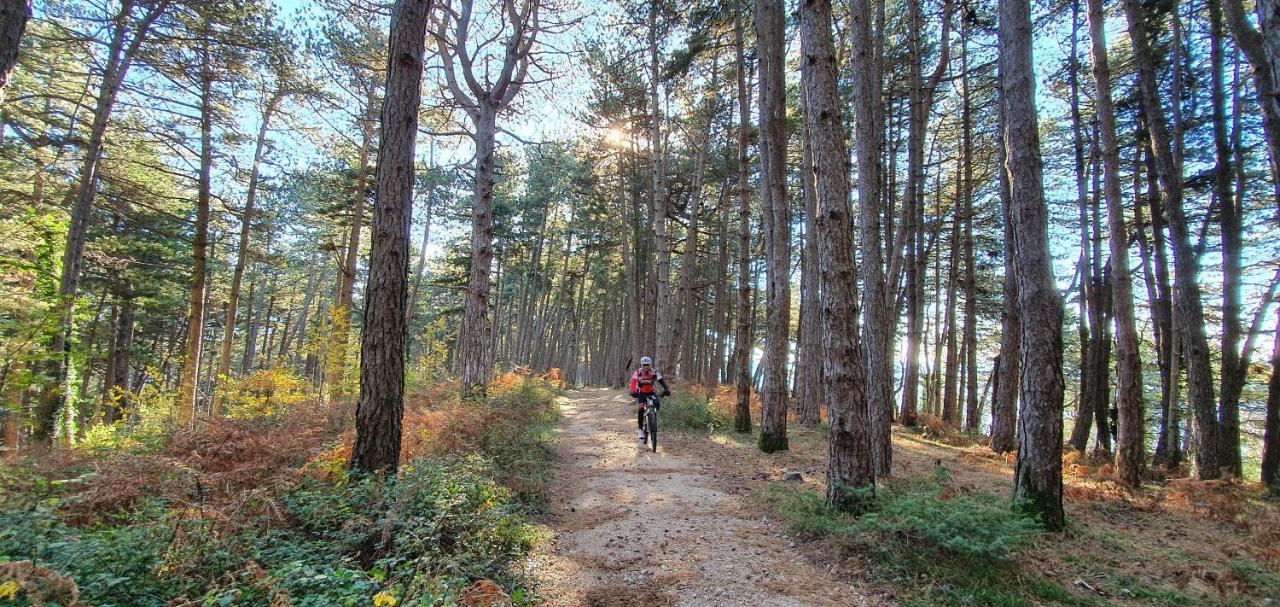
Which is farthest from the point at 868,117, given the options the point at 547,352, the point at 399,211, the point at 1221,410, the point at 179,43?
the point at 547,352

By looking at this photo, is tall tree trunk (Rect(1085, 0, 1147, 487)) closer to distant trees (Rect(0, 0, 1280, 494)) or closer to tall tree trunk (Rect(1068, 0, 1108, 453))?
distant trees (Rect(0, 0, 1280, 494))

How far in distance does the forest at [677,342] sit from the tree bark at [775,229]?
0.09 meters

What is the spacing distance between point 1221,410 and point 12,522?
48.7 feet

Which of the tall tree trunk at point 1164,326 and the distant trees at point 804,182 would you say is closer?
the distant trees at point 804,182

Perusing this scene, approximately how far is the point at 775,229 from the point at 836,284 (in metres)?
4.35

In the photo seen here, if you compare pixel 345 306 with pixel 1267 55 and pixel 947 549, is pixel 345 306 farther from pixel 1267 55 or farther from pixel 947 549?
pixel 1267 55

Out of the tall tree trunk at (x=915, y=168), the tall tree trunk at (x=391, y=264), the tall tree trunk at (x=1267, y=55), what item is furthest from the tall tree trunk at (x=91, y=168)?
the tall tree trunk at (x=915, y=168)

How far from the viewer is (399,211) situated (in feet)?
17.7

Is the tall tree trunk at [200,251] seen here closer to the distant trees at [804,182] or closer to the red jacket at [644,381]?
the distant trees at [804,182]

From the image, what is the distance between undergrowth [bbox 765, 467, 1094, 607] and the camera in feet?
12.2

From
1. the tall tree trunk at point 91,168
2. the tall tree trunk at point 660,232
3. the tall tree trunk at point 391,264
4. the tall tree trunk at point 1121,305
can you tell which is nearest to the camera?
the tall tree trunk at point 391,264

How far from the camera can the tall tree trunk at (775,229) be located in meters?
9.30

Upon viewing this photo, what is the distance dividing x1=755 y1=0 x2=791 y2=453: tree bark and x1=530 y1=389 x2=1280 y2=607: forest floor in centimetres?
129

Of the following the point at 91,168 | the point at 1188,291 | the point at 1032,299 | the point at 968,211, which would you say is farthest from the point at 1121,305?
the point at 91,168
